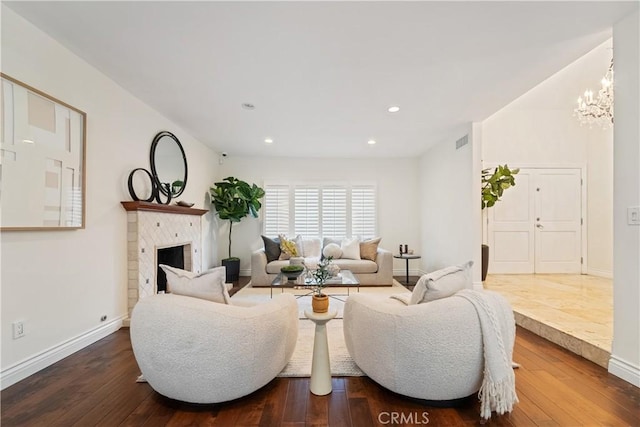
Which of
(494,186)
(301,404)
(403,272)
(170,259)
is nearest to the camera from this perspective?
(301,404)

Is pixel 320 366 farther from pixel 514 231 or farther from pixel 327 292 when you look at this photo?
pixel 514 231

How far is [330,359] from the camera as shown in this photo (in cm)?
236

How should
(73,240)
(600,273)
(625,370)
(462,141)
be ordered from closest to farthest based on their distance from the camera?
1. (625,370)
2. (73,240)
3. (462,141)
4. (600,273)

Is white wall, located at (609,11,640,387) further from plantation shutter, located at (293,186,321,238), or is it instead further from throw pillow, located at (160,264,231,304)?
plantation shutter, located at (293,186,321,238)

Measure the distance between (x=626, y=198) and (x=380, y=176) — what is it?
445cm

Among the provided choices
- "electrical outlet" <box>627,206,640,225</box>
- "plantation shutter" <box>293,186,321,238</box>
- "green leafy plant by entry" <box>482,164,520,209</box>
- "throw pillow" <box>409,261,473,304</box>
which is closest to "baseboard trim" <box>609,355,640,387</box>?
"electrical outlet" <box>627,206,640,225</box>

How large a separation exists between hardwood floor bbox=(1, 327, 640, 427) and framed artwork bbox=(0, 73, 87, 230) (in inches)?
45.5

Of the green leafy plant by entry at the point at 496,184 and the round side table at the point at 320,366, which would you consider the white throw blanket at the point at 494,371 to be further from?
the green leafy plant by entry at the point at 496,184

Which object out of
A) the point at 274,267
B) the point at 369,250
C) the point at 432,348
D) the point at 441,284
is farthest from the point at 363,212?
the point at 432,348

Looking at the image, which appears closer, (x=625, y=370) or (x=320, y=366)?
(x=320, y=366)

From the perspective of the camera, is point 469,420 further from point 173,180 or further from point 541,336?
point 173,180

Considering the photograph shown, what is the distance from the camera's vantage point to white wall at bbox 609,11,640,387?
6.52 feet

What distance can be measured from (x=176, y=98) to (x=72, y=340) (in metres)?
2.60

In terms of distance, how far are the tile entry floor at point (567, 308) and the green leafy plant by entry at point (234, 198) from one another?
427cm
